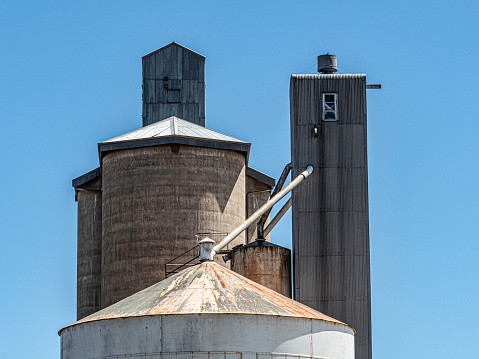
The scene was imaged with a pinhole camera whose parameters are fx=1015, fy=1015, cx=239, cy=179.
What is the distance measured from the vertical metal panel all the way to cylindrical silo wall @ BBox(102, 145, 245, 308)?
8.12 meters

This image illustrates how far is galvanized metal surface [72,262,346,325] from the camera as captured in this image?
90.2 feet

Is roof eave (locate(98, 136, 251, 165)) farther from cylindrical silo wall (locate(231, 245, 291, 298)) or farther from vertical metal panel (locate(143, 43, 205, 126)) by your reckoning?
vertical metal panel (locate(143, 43, 205, 126))

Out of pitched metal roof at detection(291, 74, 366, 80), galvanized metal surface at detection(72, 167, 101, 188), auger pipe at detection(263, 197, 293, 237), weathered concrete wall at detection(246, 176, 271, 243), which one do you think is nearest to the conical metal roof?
galvanized metal surface at detection(72, 167, 101, 188)

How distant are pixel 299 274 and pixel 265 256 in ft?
5.61

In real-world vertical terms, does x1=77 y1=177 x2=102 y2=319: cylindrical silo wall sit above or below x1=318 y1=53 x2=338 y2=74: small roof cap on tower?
below

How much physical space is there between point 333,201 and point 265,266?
417 centimetres

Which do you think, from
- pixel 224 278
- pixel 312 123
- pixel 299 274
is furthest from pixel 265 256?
pixel 224 278

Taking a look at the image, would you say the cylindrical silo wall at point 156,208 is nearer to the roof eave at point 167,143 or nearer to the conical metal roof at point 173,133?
the roof eave at point 167,143

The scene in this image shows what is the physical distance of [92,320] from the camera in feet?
92.1

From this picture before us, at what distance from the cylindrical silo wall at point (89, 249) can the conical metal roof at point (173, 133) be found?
278 centimetres

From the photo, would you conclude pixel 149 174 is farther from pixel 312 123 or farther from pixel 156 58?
pixel 156 58

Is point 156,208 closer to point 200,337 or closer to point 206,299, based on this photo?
point 206,299

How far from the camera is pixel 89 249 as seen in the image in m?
44.4

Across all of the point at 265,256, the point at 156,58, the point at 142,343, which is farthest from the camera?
the point at 156,58
